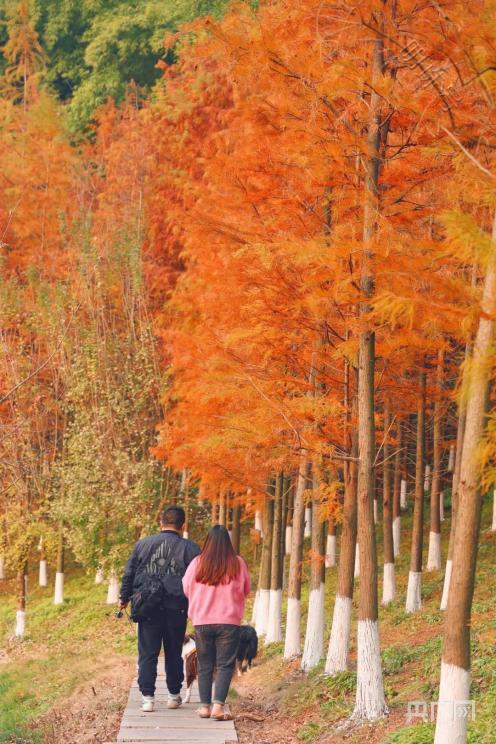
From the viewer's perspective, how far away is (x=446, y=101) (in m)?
8.38

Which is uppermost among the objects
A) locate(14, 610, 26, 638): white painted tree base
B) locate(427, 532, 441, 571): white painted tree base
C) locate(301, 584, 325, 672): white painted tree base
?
locate(427, 532, 441, 571): white painted tree base

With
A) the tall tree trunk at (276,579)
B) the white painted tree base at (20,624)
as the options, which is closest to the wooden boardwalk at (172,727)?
the tall tree trunk at (276,579)

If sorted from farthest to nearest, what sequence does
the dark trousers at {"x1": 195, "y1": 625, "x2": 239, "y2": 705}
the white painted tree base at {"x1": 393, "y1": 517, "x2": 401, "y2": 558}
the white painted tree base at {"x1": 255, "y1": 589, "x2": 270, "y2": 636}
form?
the white painted tree base at {"x1": 393, "y1": 517, "x2": 401, "y2": 558} → the white painted tree base at {"x1": 255, "y1": 589, "x2": 270, "y2": 636} → the dark trousers at {"x1": 195, "y1": 625, "x2": 239, "y2": 705}

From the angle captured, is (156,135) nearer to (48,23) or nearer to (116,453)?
(116,453)

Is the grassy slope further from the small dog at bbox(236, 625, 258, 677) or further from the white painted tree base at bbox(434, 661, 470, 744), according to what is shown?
the small dog at bbox(236, 625, 258, 677)

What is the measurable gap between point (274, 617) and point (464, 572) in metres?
11.1

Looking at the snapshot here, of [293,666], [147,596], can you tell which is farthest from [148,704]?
[293,666]

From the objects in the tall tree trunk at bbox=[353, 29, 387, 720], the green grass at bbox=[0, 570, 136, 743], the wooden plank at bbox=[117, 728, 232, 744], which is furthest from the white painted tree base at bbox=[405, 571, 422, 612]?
the wooden plank at bbox=[117, 728, 232, 744]

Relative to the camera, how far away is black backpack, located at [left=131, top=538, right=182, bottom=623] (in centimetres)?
930

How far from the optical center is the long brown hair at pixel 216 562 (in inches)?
352

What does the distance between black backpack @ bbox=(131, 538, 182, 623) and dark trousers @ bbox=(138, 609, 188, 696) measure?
12 cm

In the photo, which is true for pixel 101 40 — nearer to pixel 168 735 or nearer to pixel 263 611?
pixel 263 611

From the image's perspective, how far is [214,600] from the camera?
8.98m

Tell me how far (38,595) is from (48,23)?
31259 mm
